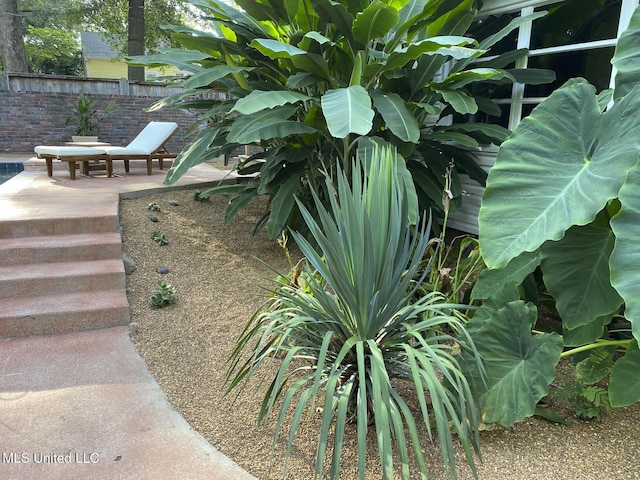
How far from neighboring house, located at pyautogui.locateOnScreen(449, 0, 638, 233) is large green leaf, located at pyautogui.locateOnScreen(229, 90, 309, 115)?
2136 mm

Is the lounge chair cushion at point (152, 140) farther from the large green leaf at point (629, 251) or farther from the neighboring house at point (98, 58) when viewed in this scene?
the neighboring house at point (98, 58)

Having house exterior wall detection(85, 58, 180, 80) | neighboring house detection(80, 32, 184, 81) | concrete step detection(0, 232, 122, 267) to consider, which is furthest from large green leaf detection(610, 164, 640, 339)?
house exterior wall detection(85, 58, 180, 80)

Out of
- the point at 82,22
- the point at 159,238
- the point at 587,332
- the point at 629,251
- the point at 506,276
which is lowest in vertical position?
the point at 159,238

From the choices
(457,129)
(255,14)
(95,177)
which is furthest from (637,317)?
(95,177)

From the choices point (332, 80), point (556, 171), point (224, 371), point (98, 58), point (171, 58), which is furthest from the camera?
point (98, 58)

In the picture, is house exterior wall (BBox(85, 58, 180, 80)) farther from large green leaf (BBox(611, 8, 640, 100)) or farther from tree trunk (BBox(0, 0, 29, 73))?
large green leaf (BBox(611, 8, 640, 100))

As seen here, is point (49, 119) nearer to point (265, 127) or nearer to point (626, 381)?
point (265, 127)

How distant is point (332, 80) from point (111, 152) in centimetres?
426

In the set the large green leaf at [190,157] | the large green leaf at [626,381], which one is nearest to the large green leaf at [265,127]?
the large green leaf at [190,157]

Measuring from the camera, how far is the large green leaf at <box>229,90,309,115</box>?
9.71ft

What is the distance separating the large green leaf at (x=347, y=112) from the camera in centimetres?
258

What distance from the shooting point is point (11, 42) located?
1250cm

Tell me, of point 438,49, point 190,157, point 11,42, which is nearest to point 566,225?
point 438,49

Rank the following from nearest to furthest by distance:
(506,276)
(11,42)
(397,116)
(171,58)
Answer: (506,276) < (397,116) < (171,58) < (11,42)
